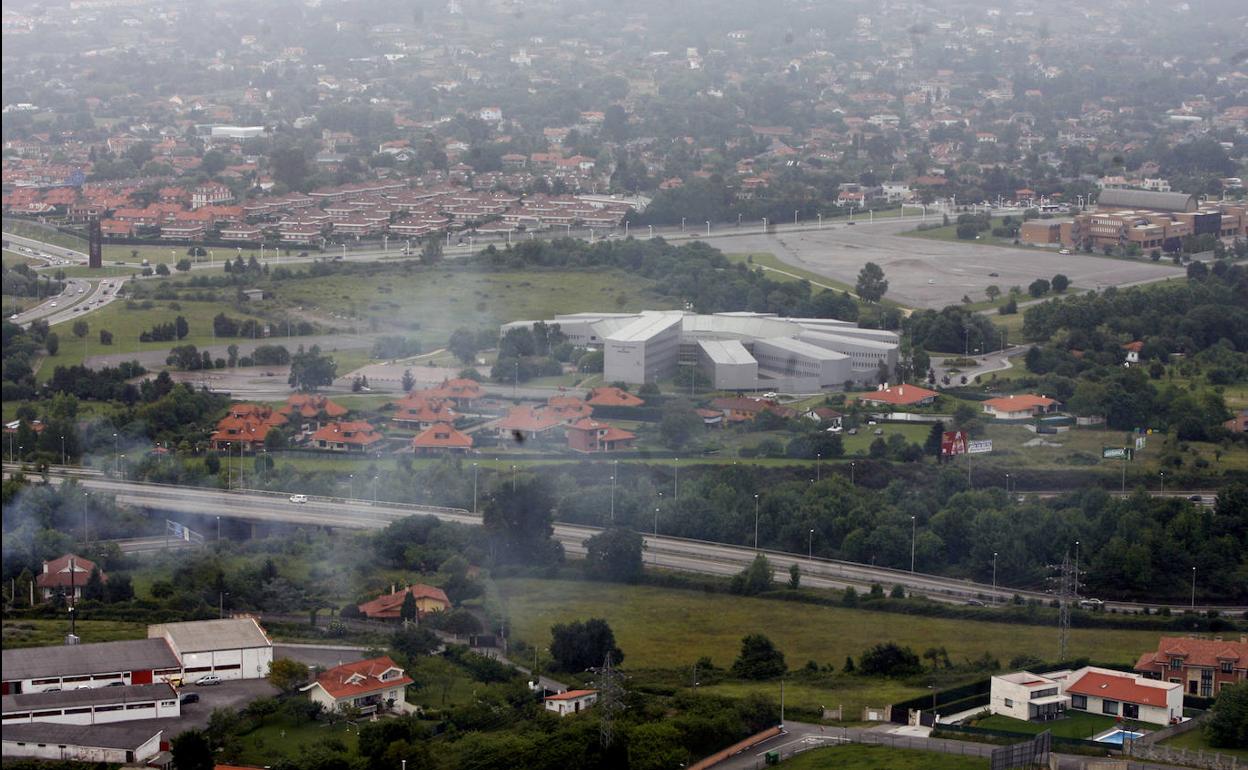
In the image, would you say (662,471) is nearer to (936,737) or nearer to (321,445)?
(321,445)

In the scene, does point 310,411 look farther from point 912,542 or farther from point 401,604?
point 912,542

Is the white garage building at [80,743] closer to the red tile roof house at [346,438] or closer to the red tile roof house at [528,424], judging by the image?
the red tile roof house at [346,438]

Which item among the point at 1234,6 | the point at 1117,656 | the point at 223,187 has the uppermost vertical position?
the point at 1234,6

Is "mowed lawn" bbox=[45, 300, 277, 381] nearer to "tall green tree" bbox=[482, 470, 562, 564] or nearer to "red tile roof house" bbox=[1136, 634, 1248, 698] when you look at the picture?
"tall green tree" bbox=[482, 470, 562, 564]

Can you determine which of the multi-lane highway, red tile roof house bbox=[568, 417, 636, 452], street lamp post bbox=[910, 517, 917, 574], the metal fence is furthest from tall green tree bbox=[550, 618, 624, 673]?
red tile roof house bbox=[568, 417, 636, 452]

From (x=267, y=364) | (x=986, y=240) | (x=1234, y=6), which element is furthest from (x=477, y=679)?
(x=1234, y=6)

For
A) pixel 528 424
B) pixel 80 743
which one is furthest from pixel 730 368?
pixel 80 743
